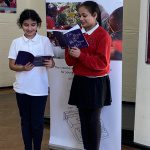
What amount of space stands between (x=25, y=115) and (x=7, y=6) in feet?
11.4

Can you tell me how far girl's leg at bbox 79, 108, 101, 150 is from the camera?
2299 millimetres

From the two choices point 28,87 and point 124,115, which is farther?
point 124,115

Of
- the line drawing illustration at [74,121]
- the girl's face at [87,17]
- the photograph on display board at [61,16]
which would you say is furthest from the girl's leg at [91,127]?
the photograph on display board at [61,16]

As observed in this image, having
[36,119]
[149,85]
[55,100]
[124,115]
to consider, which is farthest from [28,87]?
[124,115]

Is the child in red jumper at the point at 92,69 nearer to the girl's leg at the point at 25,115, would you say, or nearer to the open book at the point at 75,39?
the open book at the point at 75,39

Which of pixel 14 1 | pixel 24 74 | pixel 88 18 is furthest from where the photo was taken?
pixel 14 1

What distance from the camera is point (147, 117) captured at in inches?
108

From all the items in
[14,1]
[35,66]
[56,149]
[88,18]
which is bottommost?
[56,149]

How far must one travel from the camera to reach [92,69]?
84.7 inches

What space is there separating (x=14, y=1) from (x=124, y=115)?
313cm

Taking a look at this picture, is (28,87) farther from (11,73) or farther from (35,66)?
(11,73)

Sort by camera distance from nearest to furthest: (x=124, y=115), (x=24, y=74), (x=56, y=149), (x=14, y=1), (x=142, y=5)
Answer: (x=24, y=74) → (x=142, y=5) → (x=56, y=149) → (x=124, y=115) → (x=14, y=1)

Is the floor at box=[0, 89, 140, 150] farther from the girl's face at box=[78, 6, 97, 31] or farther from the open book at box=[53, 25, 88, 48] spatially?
the girl's face at box=[78, 6, 97, 31]

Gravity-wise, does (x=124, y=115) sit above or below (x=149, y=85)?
below
